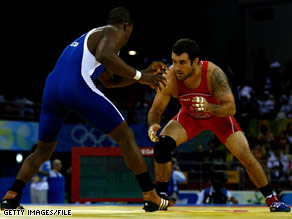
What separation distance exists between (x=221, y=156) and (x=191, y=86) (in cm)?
747

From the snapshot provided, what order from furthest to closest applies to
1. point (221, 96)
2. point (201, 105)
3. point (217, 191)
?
point (217, 191) → point (221, 96) → point (201, 105)

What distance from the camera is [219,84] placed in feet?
15.8

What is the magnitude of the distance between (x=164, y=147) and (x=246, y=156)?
2.50 ft

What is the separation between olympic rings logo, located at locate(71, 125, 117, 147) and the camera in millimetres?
14620

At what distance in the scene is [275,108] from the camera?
15.5m

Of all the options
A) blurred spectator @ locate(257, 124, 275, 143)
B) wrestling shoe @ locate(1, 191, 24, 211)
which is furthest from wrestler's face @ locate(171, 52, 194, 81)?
blurred spectator @ locate(257, 124, 275, 143)

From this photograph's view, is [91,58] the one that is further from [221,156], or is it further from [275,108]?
[275,108]

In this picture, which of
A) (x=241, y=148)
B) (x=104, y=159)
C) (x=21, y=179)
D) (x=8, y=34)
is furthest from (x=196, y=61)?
→ (x=8, y=34)

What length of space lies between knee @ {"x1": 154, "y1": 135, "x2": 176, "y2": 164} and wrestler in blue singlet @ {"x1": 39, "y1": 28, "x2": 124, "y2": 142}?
0.94 m

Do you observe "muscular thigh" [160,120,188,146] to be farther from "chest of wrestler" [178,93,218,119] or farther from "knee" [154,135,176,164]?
"chest of wrestler" [178,93,218,119]

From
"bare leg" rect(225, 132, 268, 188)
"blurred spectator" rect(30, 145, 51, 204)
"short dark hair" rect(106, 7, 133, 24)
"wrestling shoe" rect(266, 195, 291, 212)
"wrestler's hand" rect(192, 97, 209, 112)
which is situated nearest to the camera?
"short dark hair" rect(106, 7, 133, 24)

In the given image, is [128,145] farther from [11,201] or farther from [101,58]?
[11,201]

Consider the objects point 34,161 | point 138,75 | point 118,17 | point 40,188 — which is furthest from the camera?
point 40,188

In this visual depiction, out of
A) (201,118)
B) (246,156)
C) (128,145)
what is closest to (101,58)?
(128,145)
